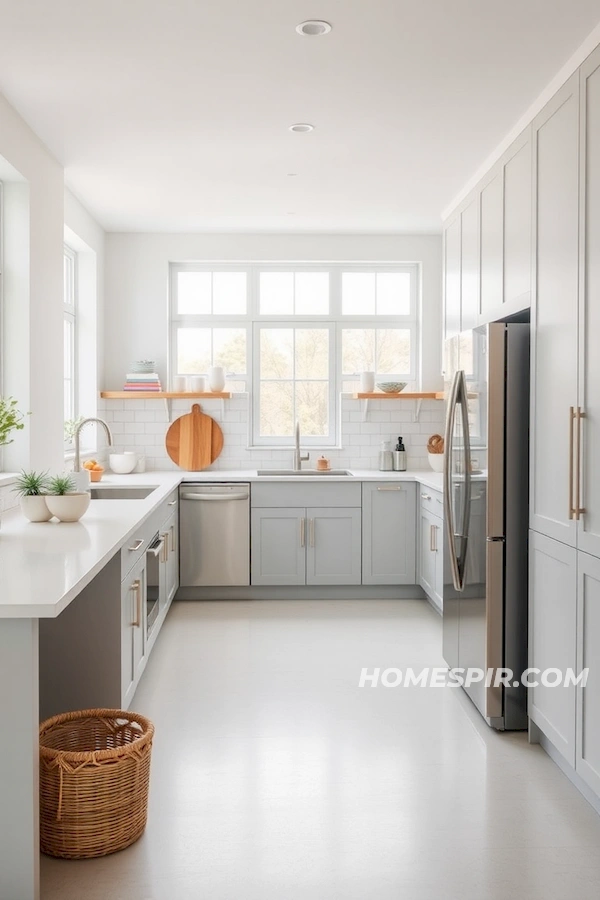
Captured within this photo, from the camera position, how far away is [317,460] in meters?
6.25

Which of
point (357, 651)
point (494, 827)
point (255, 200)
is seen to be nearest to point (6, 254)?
point (255, 200)

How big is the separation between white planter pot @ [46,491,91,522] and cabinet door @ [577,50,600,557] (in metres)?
1.98

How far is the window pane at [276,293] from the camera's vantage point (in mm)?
6395

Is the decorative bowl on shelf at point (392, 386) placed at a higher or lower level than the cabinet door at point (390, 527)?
higher

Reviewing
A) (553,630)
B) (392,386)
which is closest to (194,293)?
(392,386)

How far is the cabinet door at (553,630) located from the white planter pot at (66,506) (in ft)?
6.19

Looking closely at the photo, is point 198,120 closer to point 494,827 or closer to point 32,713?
point 32,713

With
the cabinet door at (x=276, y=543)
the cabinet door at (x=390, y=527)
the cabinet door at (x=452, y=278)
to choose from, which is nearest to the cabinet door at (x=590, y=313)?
the cabinet door at (x=452, y=278)

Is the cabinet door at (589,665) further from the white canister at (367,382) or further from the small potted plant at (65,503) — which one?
the white canister at (367,382)

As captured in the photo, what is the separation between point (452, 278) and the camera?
16.6ft

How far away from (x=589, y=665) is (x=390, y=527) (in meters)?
3.07

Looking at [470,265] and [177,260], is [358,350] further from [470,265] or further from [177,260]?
[470,265]

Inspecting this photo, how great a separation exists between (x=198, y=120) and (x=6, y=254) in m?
1.15

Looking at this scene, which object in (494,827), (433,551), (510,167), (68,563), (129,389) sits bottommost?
(494,827)
